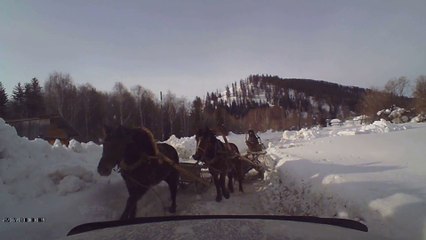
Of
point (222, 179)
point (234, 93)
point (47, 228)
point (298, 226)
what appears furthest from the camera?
point (234, 93)

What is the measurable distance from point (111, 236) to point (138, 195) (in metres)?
4.76

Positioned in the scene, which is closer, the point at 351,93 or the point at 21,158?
the point at 21,158

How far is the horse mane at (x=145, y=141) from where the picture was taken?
739 centimetres

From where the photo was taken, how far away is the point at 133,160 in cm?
715

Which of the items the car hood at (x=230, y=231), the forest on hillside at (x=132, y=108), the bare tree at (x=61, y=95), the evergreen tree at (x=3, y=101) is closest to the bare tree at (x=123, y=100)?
the forest on hillside at (x=132, y=108)

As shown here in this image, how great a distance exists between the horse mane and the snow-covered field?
1.02 metres

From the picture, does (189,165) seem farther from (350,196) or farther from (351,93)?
(351,93)

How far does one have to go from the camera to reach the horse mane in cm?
739

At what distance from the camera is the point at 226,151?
395 inches

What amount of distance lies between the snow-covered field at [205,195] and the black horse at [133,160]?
0.79m

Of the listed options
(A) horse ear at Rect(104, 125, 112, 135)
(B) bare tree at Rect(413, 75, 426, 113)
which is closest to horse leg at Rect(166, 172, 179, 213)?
(A) horse ear at Rect(104, 125, 112, 135)

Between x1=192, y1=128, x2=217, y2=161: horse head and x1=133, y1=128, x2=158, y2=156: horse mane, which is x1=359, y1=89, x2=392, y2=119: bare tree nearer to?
x1=192, y1=128, x2=217, y2=161: horse head

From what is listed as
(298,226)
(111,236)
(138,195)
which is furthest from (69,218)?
(298,226)

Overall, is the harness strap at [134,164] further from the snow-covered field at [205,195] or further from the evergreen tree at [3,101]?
the evergreen tree at [3,101]
